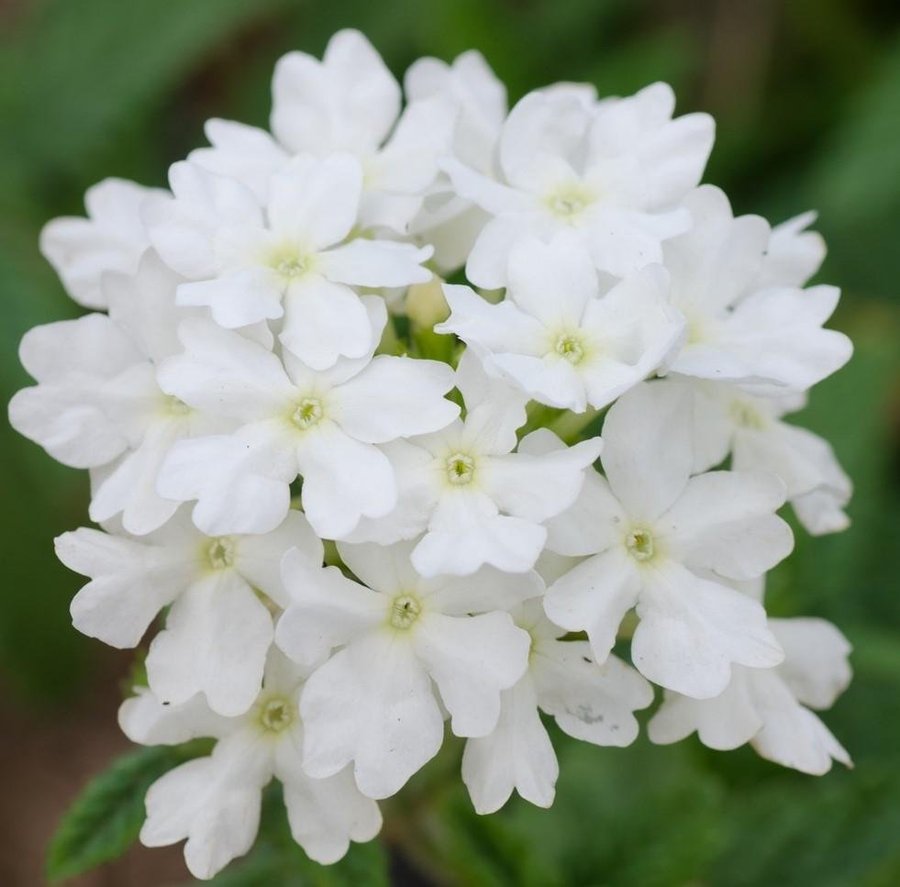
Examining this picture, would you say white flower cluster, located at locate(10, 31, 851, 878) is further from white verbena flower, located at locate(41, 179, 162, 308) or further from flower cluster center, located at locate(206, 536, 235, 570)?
white verbena flower, located at locate(41, 179, 162, 308)

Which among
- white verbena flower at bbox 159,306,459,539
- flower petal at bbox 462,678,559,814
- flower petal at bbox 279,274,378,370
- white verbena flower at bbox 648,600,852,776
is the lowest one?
white verbena flower at bbox 648,600,852,776

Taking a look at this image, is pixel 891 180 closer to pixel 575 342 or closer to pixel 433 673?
pixel 575 342

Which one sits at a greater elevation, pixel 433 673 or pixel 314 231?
pixel 314 231

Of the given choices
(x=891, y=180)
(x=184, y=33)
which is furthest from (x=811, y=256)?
(x=184, y=33)

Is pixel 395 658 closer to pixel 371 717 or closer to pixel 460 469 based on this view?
pixel 371 717

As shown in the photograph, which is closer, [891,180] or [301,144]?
[301,144]

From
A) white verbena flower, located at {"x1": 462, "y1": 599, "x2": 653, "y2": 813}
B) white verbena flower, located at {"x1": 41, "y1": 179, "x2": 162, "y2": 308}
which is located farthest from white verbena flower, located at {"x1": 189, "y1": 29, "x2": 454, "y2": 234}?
white verbena flower, located at {"x1": 462, "y1": 599, "x2": 653, "y2": 813}
